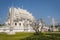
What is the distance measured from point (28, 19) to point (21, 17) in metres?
1.12

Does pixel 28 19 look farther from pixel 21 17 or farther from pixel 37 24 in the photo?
pixel 37 24

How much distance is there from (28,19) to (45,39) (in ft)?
47.1

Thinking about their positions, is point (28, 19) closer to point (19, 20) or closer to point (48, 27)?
point (19, 20)

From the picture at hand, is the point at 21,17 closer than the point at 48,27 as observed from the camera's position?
No

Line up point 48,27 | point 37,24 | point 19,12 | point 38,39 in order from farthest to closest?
point 19,12 → point 48,27 → point 37,24 → point 38,39

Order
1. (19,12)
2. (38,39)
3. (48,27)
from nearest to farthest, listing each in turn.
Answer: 1. (38,39)
2. (48,27)
3. (19,12)

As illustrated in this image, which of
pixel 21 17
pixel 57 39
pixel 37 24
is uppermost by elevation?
pixel 21 17

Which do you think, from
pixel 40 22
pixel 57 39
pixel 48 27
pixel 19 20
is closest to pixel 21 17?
pixel 19 20

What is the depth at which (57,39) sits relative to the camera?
6.71 metres

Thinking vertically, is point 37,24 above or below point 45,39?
above

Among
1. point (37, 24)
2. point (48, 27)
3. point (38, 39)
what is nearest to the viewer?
point (38, 39)

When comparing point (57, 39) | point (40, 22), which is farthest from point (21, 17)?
point (57, 39)

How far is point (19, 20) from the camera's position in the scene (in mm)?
20344

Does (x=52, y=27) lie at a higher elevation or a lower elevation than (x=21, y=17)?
lower
